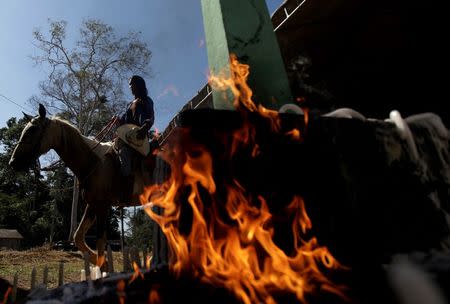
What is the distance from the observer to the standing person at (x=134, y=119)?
6.57m

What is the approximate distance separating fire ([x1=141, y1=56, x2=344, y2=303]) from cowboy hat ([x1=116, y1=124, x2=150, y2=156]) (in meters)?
4.62

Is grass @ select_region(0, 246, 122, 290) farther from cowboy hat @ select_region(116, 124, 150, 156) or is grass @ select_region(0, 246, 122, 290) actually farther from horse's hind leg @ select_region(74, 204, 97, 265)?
cowboy hat @ select_region(116, 124, 150, 156)

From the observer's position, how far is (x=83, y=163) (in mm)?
6672

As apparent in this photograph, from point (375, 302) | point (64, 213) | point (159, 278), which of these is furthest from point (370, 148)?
point (64, 213)

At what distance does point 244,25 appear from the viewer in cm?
381

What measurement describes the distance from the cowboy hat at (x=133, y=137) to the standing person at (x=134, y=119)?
Answer: 141mm

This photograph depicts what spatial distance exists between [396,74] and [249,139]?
176 inches

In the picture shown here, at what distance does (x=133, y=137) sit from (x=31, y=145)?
2.20 m

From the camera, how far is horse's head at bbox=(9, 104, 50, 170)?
249 inches

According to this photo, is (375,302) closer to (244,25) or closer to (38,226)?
(244,25)

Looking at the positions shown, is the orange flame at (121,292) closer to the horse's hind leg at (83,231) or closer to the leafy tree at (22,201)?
the horse's hind leg at (83,231)

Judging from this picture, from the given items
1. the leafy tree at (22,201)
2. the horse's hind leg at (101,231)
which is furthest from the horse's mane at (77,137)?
the leafy tree at (22,201)

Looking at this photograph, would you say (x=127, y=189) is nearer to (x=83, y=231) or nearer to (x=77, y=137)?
(x=83, y=231)

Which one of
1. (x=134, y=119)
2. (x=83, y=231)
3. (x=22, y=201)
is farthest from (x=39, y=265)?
(x=22, y=201)
